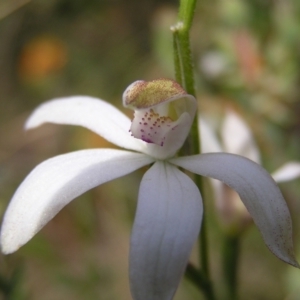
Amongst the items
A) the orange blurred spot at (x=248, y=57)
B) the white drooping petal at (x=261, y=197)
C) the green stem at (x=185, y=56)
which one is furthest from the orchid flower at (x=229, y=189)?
the orange blurred spot at (x=248, y=57)

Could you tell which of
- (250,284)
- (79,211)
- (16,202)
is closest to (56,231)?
(79,211)

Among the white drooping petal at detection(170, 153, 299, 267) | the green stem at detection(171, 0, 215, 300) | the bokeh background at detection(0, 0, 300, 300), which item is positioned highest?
the green stem at detection(171, 0, 215, 300)

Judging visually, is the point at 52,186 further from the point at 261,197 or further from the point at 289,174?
the point at 289,174

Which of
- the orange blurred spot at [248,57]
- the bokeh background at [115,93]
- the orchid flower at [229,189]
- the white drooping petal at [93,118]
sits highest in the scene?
the white drooping petal at [93,118]

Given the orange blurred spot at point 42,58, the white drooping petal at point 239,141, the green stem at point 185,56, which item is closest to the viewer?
the green stem at point 185,56

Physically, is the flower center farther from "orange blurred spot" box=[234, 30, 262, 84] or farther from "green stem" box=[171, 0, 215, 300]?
"orange blurred spot" box=[234, 30, 262, 84]

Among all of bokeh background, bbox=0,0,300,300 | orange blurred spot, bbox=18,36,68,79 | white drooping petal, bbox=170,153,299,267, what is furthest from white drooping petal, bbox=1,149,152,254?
orange blurred spot, bbox=18,36,68,79

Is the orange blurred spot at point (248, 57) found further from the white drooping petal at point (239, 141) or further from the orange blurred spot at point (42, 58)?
the orange blurred spot at point (42, 58)
